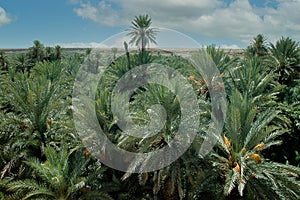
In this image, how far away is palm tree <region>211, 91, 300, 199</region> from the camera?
6688 mm

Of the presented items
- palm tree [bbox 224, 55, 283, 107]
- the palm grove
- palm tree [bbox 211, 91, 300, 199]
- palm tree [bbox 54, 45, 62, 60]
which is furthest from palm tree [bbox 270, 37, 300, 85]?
palm tree [bbox 54, 45, 62, 60]

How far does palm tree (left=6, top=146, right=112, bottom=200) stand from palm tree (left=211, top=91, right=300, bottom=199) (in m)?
3.34

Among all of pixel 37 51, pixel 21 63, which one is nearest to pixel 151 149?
pixel 21 63

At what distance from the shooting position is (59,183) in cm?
723

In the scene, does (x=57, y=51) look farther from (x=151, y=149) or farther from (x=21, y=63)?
(x=151, y=149)

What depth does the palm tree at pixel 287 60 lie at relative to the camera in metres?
14.8

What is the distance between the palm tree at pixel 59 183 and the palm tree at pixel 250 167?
11.0 ft

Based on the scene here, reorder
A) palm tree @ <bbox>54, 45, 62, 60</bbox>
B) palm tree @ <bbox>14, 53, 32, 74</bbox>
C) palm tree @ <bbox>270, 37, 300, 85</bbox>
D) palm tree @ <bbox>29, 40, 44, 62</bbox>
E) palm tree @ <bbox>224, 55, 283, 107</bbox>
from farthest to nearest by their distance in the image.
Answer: palm tree @ <bbox>54, 45, 62, 60</bbox>
palm tree @ <bbox>29, 40, 44, 62</bbox>
palm tree @ <bbox>14, 53, 32, 74</bbox>
palm tree @ <bbox>270, 37, 300, 85</bbox>
palm tree @ <bbox>224, 55, 283, 107</bbox>

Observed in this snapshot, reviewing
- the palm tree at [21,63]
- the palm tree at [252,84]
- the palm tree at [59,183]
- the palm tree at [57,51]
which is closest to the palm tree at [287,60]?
the palm tree at [252,84]

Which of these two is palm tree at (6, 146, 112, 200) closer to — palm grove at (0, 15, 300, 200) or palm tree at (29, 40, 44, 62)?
palm grove at (0, 15, 300, 200)

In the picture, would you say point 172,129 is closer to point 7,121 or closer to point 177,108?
point 177,108

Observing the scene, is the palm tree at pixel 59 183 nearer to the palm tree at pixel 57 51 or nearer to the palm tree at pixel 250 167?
the palm tree at pixel 250 167

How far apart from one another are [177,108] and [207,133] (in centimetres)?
105

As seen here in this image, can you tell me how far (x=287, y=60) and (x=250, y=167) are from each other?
10.2 meters
